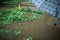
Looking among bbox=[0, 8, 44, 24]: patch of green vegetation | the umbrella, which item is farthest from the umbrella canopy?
bbox=[0, 8, 44, 24]: patch of green vegetation

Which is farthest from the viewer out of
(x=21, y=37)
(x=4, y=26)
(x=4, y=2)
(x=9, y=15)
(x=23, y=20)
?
(x=4, y=2)

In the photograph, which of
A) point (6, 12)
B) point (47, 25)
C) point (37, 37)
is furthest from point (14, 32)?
point (6, 12)

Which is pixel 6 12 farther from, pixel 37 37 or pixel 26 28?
pixel 37 37

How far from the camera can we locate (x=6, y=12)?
8.99 feet

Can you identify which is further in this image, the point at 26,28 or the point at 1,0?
the point at 1,0

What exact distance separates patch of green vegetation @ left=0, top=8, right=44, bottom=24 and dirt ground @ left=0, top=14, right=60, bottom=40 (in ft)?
0.53

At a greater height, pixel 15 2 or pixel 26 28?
pixel 15 2

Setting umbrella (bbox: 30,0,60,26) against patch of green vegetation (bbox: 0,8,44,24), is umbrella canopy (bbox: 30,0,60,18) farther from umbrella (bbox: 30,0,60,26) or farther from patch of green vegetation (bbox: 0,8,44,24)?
patch of green vegetation (bbox: 0,8,44,24)

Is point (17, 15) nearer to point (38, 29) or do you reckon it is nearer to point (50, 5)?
point (38, 29)

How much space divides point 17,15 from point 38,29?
0.69 meters

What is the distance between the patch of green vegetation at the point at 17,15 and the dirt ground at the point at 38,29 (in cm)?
16

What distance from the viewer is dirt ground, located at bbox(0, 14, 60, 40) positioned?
1.95m

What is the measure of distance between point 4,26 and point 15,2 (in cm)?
109

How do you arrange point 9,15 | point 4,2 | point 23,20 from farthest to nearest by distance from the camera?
point 4,2 < point 9,15 < point 23,20
